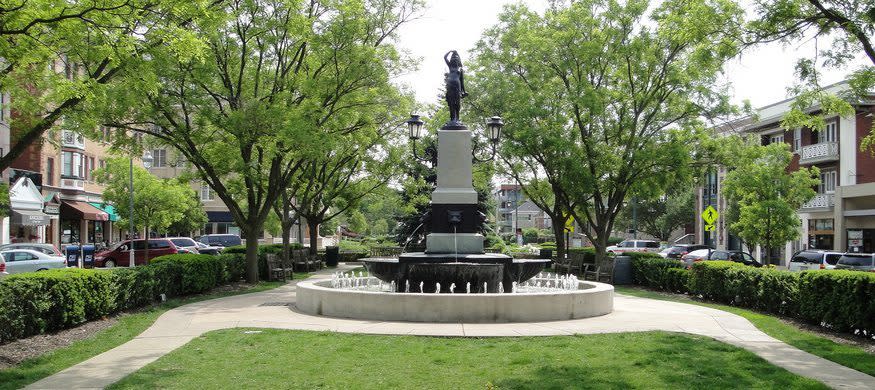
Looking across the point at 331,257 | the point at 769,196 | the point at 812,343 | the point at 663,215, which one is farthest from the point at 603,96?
the point at 663,215

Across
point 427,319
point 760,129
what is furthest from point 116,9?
point 760,129

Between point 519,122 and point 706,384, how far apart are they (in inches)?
805

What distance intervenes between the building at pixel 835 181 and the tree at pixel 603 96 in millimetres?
11997

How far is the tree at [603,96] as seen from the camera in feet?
86.3

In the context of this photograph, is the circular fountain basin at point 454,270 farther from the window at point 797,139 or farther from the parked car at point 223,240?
the window at point 797,139

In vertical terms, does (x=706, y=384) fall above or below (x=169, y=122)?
below

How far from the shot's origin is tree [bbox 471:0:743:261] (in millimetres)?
26312

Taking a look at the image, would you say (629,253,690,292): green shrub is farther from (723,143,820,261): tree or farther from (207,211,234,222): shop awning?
(207,211,234,222): shop awning

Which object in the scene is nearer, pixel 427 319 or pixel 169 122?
pixel 427 319

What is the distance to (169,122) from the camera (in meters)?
21.2

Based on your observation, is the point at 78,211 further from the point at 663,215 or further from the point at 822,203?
the point at 663,215

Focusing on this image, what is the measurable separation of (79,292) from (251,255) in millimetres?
11864

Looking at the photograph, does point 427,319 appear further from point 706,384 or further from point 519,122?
point 519,122

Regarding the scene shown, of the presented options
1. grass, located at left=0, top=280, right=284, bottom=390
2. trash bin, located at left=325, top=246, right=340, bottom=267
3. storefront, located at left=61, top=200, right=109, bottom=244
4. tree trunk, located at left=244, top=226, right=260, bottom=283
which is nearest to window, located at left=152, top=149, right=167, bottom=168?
storefront, located at left=61, top=200, right=109, bottom=244
